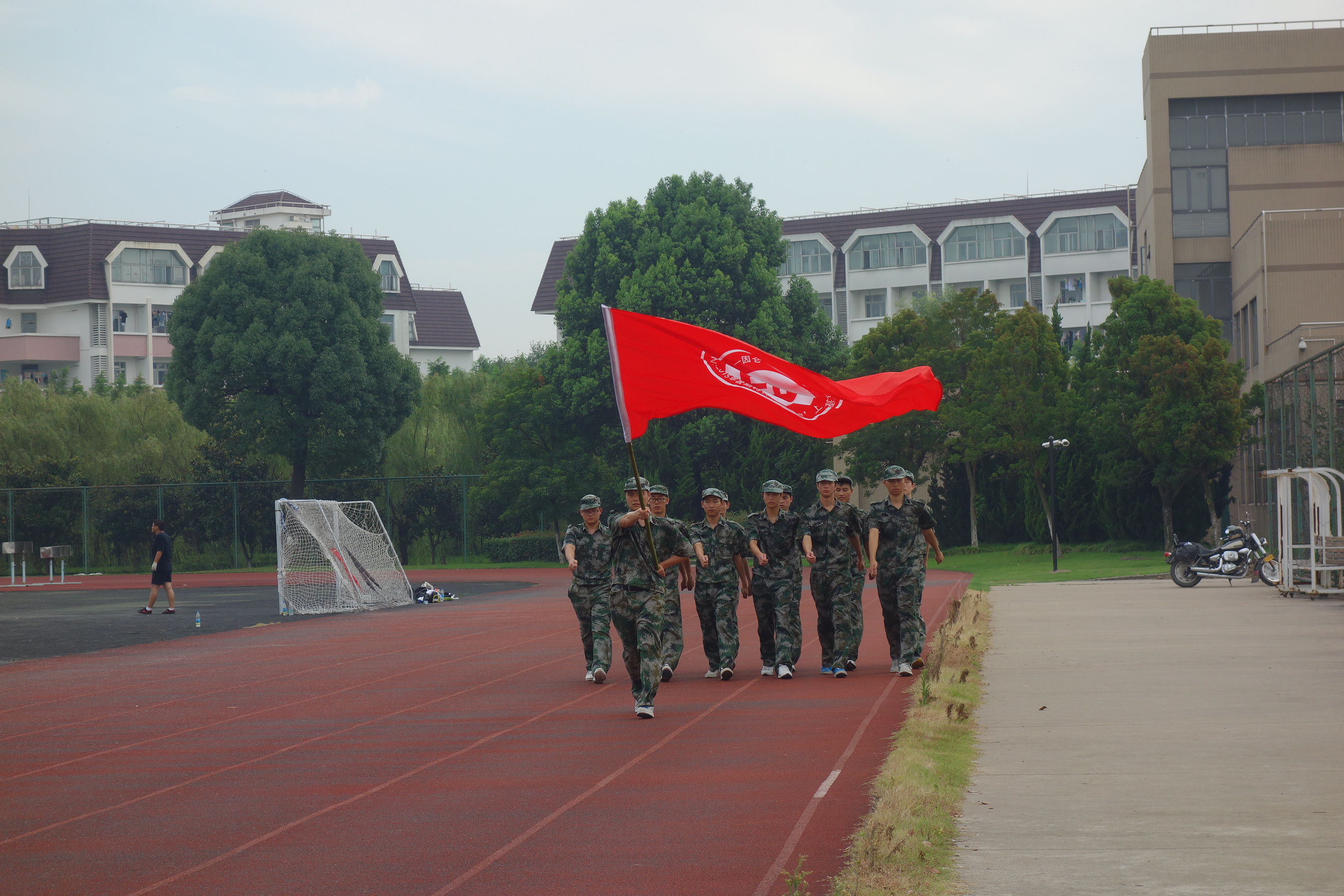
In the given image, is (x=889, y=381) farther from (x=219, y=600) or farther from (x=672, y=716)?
(x=219, y=600)

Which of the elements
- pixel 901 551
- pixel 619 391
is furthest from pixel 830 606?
pixel 619 391

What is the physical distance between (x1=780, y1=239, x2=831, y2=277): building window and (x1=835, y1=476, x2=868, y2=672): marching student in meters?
72.2

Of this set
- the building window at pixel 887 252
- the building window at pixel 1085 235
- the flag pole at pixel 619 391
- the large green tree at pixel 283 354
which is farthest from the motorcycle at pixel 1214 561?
the building window at pixel 887 252

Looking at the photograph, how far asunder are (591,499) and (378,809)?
18.1 ft

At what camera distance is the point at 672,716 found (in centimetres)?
1133

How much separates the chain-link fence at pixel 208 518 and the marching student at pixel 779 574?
123ft

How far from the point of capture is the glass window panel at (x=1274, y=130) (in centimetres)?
5403

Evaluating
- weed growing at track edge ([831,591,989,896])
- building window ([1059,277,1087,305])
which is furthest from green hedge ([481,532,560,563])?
building window ([1059,277,1087,305])

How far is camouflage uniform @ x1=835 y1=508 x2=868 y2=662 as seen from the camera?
13492 millimetres

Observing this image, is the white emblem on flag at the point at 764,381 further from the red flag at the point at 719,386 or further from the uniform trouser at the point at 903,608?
the uniform trouser at the point at 903,608

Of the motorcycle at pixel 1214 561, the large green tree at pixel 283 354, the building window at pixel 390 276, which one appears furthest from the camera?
the building window at pixel 390 276

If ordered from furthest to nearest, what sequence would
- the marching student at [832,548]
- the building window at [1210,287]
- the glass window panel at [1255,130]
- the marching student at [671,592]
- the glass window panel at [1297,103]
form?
the glass window panel at [1297,103] → the glass window panel at [1255,130] → the building window at [1210,287] → the marching student at [832,548] → the marching student at [671,592]

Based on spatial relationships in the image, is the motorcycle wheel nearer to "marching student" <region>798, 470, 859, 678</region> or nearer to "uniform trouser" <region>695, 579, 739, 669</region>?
"marching student" <region>798, 470, 859, 678</region>

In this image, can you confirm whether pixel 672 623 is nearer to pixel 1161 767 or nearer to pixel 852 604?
pixel 852 604
